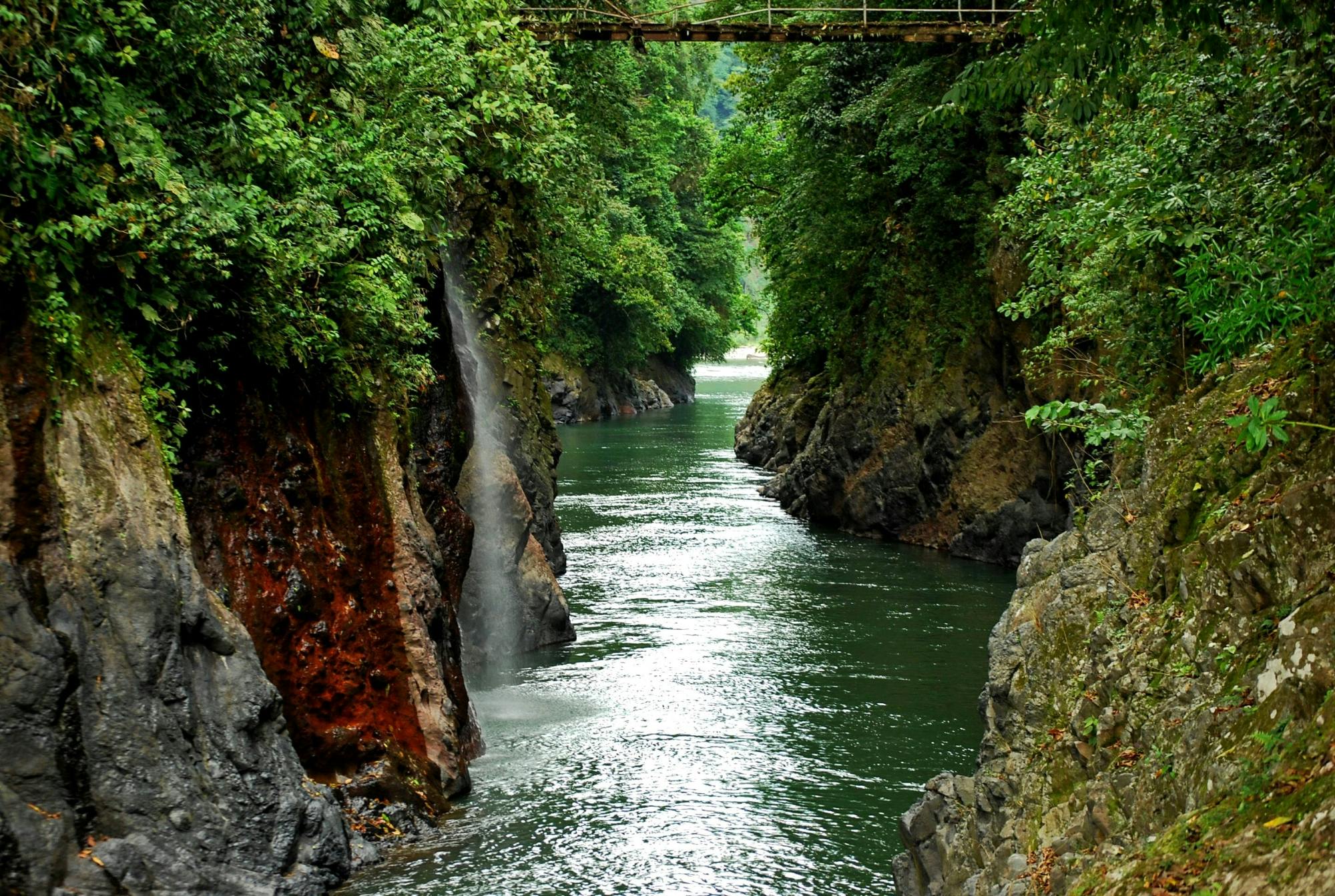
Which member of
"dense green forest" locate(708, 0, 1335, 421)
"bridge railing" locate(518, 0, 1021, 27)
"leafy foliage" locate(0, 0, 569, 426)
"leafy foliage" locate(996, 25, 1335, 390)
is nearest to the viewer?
"dense green forest" locate(708, 0, 1335, 421)

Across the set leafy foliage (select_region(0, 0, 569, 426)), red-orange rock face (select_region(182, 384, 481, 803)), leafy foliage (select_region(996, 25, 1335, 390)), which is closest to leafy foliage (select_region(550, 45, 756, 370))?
leafy foliage (select_region(0, 0, 569, 426))

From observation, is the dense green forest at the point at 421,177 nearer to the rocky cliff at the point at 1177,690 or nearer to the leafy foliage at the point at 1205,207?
the leafy foliage at the point at 1205,207

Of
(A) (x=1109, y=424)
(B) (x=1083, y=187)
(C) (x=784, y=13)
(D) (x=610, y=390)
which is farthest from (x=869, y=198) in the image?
(D) (x=610, y=390)

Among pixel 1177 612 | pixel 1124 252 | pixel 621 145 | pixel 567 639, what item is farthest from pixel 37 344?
pixel 621 145

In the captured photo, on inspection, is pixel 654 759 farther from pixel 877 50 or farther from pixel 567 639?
pixel 877 50

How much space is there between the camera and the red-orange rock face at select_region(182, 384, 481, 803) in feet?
36.4

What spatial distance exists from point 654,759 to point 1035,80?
9.11 m

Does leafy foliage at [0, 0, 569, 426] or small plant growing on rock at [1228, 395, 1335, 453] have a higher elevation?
leafy foliage at [0, 0, 569, 426]

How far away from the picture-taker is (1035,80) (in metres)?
6.76

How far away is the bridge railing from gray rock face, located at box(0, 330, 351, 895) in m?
12.1

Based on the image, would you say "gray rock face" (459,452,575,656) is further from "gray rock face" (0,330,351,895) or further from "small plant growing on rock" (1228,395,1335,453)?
"small plant growing on rock" (1228,395,1335,453)

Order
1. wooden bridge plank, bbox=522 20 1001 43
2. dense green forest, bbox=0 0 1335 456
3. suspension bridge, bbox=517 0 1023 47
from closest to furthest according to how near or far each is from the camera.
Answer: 1. dense green forest, bbox=0 0 1335 456
2. suspension bridge, bbox=517 0 1023 47
3. wooden bridge plank, bbox=522 20 1001 43

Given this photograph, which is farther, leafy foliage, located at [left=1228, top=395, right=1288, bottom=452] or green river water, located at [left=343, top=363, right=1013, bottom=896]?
green river water, located at [left=343, top=363, right=1013, bottom=896]

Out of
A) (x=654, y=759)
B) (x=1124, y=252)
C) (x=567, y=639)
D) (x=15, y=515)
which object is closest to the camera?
(x=15, y=515)
